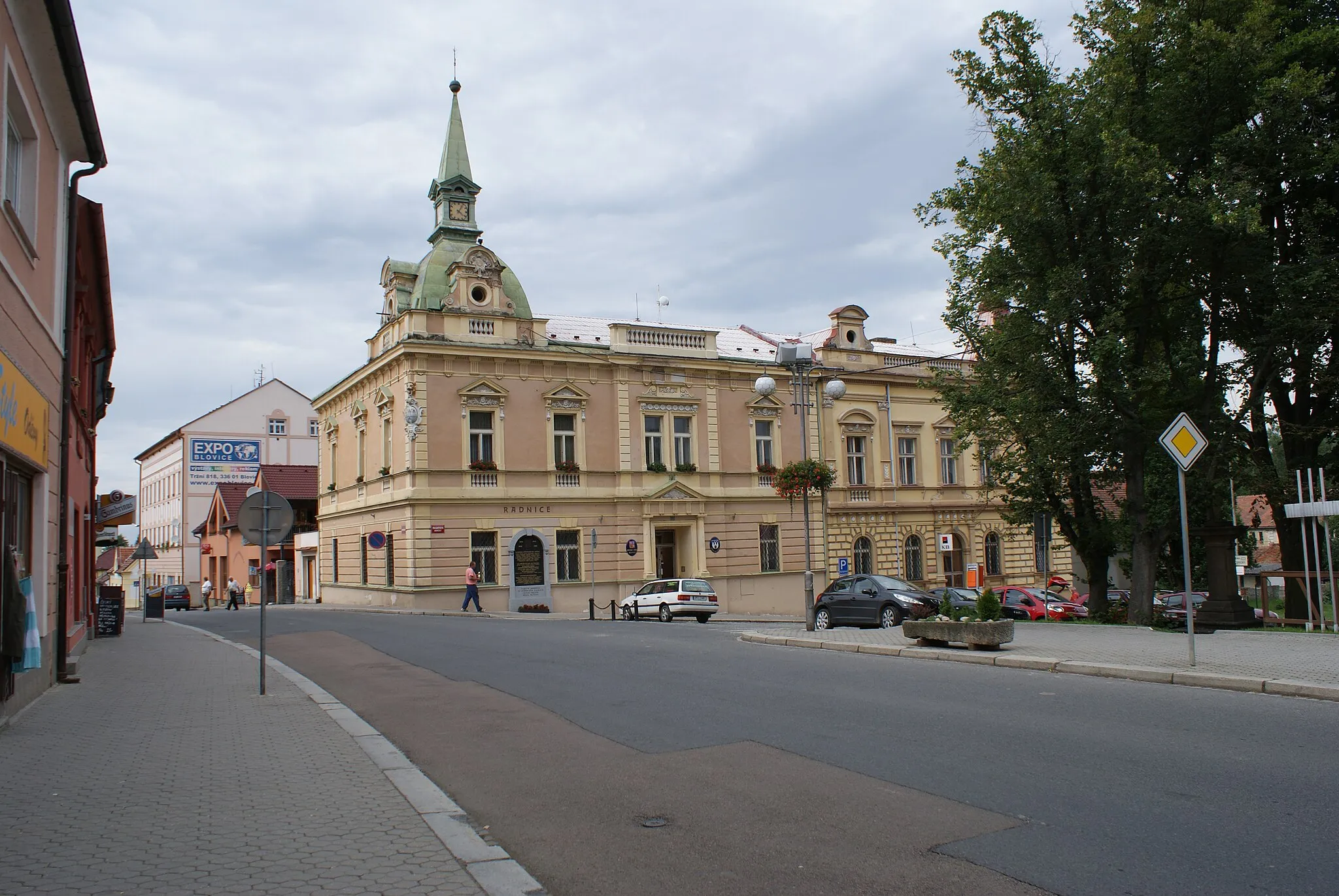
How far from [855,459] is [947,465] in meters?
5.52

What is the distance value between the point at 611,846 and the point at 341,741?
4314 millimetres

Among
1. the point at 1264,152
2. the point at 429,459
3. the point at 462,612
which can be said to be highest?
the point at 1264,152

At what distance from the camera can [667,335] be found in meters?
41.7

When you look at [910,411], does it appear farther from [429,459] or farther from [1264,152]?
[1264,152]

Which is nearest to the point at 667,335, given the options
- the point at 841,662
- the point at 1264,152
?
the point at 1264,152

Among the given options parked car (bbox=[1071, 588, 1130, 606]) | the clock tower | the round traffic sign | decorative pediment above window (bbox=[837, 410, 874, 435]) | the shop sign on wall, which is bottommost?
parked car (bbox=[1071, 588, 1130, 606])

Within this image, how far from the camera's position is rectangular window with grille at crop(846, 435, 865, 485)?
44.6 metres

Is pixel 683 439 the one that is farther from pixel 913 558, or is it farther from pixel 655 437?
pixel 913 558

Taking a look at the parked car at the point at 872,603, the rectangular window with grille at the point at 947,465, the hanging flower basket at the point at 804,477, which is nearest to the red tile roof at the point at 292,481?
the rectangular window with grille at the point at 947,465

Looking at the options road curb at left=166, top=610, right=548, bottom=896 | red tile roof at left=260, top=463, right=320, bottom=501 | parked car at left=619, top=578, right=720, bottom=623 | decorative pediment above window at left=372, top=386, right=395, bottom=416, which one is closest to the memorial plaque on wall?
parked car at left=619, top=578, right=720, bottom=623

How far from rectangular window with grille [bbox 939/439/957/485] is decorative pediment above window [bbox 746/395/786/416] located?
30.0 ft

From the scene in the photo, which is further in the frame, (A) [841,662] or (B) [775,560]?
(B) [775,560]

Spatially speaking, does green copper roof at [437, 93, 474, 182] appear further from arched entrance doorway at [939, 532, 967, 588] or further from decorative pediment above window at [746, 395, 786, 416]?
arched entrance doorway at [939, 532, 967, 588]

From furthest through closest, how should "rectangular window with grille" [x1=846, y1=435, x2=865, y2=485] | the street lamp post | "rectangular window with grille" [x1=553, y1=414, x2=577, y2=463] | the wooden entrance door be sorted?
"rectangular window with grille" [x1=846, y1=435, x2=865, y2=485], the wooden entrance door, "rectangular window with grille" [x1=553, y1=414, x2=577, y2=463], the street lamp post
